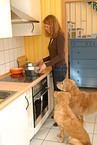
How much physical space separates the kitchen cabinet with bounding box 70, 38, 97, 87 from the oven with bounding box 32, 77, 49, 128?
6.16 feet

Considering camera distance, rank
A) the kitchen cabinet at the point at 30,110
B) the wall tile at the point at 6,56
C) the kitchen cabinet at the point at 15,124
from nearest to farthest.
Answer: the kitchen cabinet at the point at 15,124 < the kitchen cabinet at the point at 30,110 < the wall tile at the point at 6,56

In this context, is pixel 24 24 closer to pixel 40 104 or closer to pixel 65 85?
pixel 65 85

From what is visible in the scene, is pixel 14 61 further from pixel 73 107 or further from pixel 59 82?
pixel 73 107

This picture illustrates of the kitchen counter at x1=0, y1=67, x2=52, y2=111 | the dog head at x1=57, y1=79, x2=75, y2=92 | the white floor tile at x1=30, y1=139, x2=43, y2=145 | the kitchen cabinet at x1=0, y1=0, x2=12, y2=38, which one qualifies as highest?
the kitchen cabinet at x1=0, y1=0, x2=12, y2=38

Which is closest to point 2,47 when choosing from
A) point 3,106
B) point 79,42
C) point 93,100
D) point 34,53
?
point 34,53

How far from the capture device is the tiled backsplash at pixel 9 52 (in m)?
2.61

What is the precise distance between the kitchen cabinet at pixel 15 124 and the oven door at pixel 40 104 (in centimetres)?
33

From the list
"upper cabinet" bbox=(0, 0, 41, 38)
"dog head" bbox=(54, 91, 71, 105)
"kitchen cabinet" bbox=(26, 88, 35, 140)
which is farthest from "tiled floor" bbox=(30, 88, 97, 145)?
"upper cabinet" bbox=(0, 0, 41, 38)

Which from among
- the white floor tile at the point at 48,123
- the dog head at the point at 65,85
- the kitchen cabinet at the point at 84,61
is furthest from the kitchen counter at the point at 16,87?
the kitchen cabinet at the point at 84,61

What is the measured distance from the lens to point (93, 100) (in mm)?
2684

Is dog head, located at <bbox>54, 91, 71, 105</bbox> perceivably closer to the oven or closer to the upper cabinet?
the oven

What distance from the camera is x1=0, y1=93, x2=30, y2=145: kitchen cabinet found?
1618 millimetres

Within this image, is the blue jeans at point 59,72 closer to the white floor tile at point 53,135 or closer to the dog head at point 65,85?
the dog head at point 65,85

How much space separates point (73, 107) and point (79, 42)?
211cm
